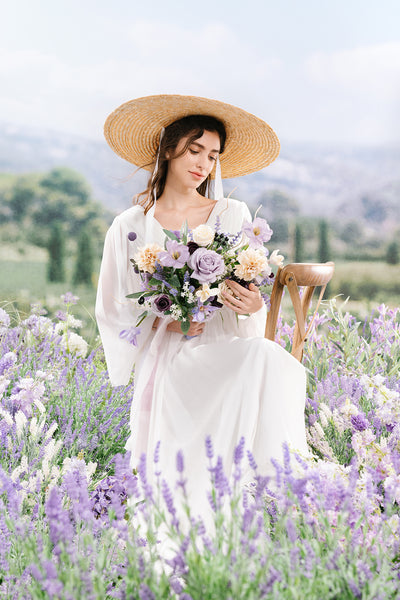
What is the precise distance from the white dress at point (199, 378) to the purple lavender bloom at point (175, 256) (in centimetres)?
33

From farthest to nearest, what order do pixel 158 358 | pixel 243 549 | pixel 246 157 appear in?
pixel 246 157 < pixel 158 358 < pixel 243 549

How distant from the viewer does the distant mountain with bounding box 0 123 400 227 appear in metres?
10.3

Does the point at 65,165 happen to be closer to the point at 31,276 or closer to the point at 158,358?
the point at 31,276

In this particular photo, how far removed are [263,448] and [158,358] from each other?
0.57 meters

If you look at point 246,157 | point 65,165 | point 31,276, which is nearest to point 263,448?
point 246,157

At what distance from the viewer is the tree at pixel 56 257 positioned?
7988mm

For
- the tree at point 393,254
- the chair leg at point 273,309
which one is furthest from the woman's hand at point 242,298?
the tree at point 393,254

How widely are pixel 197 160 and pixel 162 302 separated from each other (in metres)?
0.68

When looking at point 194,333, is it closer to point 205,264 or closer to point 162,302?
point 162,302

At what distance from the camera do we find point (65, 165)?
998 centimetres

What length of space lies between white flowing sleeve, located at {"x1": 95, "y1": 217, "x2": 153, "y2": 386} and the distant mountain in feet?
26.1

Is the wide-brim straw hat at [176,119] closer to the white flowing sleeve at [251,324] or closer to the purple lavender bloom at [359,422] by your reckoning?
the white flowing sleeve at [251,324]

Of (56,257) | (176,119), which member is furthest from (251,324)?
(56,257)

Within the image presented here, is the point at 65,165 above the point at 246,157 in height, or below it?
above
